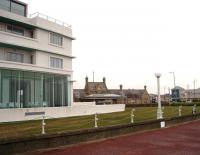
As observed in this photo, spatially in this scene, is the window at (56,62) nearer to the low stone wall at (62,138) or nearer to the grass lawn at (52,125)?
the grass lawn at (52,125)

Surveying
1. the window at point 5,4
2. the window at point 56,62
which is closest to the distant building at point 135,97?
the window at point 56,62

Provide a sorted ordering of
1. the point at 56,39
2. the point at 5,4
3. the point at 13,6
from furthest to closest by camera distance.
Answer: the point at 56,39 → the point at 13,6 → the point at 5,4

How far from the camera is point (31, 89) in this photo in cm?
2936

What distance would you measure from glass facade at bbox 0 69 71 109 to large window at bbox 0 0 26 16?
10.3m

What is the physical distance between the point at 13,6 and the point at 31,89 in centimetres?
1258

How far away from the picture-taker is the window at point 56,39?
119 feet

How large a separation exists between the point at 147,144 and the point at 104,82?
94846mm

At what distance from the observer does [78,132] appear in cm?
1321

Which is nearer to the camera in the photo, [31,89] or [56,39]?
[31,89]

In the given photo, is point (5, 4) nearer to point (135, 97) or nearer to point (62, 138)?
point (62, 138)

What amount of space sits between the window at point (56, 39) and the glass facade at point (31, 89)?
513 cm

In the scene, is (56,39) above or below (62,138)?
above

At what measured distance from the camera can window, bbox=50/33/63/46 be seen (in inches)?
1429

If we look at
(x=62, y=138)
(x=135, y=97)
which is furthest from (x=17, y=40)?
(x=135, y=97)
